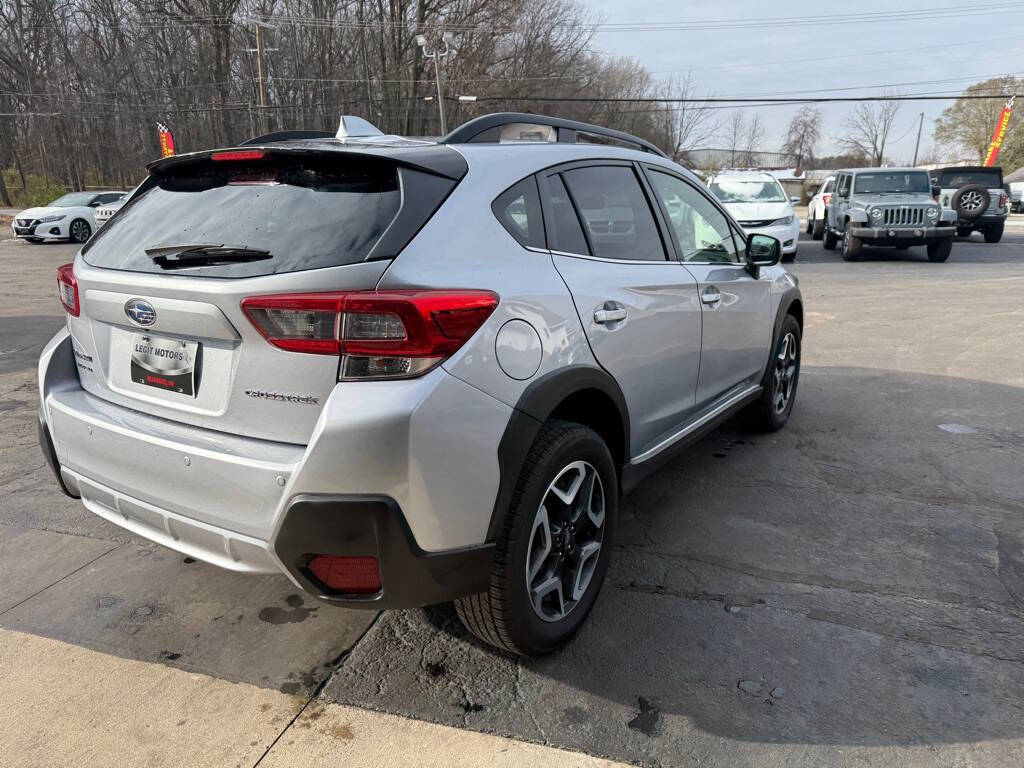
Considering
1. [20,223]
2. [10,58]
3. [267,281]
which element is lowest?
[20,223]

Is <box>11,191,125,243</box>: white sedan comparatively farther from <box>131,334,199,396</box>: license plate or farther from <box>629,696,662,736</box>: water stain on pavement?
<box>629,696,662,736</box>: water stain on pavement

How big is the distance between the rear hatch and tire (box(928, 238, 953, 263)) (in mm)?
15042

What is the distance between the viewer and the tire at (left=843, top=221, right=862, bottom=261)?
1489cm

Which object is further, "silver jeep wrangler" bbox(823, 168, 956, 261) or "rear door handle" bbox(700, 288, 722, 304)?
"silver jeep wrangler" bbox(823, 168, 956, 261)

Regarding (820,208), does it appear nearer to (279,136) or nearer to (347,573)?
(279,136)

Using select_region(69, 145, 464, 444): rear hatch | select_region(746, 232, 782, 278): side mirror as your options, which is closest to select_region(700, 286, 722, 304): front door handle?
select_region(746, 232, 782, 278): side mirror

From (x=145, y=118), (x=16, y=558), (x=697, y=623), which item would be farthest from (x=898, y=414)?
(x=145, y=118)

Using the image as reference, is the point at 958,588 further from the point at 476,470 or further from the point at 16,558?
the point at 16,558

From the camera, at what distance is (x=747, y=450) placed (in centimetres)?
461

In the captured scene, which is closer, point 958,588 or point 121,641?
point 121,641

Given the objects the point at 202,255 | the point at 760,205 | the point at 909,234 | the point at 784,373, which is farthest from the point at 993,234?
the point at 202,255

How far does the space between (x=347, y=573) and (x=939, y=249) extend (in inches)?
626

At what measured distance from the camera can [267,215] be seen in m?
2.22

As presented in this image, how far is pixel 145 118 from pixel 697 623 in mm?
54241
